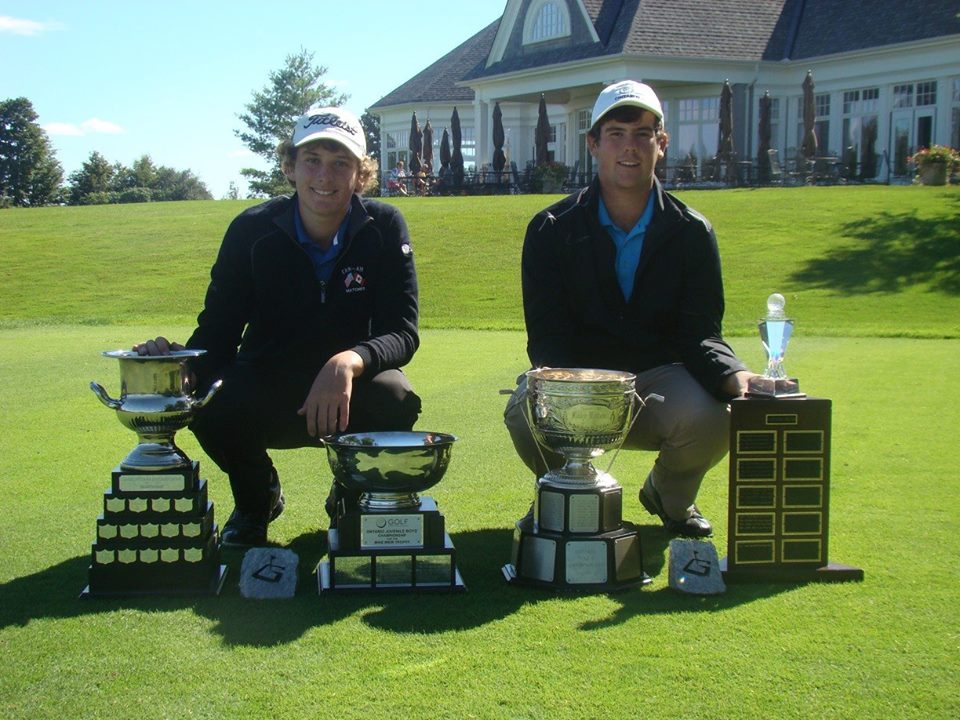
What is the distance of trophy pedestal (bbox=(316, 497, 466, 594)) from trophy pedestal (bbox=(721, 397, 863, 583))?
Answer: 943mm

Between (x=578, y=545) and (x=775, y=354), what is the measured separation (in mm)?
942

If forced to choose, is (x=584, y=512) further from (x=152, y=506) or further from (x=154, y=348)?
(x=154, y=348)

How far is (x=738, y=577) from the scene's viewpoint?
368 cm

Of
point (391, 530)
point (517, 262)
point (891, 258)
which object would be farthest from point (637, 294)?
point (517, 262)

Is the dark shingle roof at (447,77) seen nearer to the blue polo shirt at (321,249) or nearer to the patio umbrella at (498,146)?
the patio umbrella at (498,146)

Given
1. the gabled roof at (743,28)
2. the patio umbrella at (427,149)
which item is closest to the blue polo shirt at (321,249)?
the gabled roof at (743,28)

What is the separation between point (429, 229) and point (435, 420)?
15.6 metres

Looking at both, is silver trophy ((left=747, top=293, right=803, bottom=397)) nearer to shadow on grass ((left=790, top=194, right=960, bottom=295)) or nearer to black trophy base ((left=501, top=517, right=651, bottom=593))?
black trophy base ((left=501, top=517, right=651, bottom=593))

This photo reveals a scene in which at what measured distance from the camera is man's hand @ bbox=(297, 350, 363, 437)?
394cm

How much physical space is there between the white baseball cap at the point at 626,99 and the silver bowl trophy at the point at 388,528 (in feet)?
4.83

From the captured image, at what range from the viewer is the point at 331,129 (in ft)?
13.9

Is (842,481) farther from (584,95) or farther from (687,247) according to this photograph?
(584,95)

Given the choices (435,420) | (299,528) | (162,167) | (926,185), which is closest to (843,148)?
(926,185)

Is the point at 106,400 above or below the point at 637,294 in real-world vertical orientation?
below
